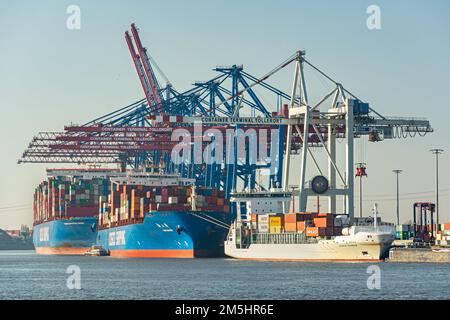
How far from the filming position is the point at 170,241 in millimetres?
133375

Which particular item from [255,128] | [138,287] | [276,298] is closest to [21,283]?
[138,287]

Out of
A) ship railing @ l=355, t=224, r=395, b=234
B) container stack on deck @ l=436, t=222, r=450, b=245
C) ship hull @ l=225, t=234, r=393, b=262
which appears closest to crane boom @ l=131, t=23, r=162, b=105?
ship hull @ l=225, t=234, r=393, b=262

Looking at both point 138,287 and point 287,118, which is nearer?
point 138,287

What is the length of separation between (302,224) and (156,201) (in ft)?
95.0

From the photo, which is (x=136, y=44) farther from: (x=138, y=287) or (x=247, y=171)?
(x=138, y=287)

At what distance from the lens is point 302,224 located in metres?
114

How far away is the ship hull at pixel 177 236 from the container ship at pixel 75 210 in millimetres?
37070

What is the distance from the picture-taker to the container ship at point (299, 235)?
107 metres

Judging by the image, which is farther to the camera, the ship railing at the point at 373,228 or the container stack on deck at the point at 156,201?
the container stack on deck at the point at 156,201

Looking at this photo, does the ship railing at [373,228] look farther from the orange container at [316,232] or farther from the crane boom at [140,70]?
the crane boom at [140,70]

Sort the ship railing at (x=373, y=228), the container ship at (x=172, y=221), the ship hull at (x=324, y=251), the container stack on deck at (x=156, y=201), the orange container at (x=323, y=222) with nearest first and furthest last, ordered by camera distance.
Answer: the ship hull at (x=324, y=251)
the ship railing at (x=373, y=228)
the orange container at (x=323, y=222)
the container ship at (x=172, y=221)
the container stack on deck at (x=156, y=201)

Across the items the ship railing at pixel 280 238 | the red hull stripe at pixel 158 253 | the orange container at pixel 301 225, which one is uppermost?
the orange container at pixel 301 225

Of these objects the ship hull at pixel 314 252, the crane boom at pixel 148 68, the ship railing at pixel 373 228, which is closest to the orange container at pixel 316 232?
the ship hull at pixel 314 252

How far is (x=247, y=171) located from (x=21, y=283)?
6741 centimetres
